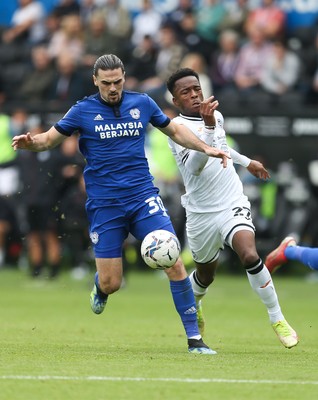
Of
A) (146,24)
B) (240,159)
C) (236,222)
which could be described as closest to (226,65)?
(146,24)

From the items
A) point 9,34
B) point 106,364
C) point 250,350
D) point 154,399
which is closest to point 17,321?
point 250,350

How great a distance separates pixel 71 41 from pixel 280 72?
4591mm

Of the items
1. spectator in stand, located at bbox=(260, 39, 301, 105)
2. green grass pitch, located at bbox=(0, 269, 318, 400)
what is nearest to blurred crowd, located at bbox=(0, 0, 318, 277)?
spectator in stand, located at bbox=(260, 39, 301, 105)

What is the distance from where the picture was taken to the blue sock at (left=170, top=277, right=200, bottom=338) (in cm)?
1080

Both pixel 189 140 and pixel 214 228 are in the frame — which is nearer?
pixel 189 140

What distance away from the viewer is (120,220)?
10.9m

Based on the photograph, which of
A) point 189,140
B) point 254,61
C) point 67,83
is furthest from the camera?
point 67,83

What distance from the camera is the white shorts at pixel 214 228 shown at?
36.7ft

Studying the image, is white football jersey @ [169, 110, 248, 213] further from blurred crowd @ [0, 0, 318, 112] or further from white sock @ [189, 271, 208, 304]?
blurred crowd @ [0, 0, 318, 112]

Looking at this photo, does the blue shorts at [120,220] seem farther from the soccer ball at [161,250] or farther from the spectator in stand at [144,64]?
the spectator in stand at [144,64]

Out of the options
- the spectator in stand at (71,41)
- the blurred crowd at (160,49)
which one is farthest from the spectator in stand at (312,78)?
the spectator in stand at (71,41)

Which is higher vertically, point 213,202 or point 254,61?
point 213,202

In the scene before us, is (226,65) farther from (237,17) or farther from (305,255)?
(305,255)

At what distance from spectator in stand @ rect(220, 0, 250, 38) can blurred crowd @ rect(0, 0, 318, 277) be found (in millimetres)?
20
